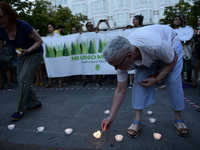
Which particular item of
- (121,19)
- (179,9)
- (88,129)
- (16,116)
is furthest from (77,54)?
(121,19)

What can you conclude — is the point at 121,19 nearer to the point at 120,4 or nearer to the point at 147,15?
the point at 120,4

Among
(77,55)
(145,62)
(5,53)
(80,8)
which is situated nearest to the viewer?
(145,62)

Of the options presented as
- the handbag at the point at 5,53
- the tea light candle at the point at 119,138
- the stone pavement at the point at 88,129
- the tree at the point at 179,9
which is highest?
the tree at the point at 179,9

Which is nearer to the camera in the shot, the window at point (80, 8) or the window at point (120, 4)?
the window at point (120, 4)

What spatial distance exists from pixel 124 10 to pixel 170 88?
31.8 metres

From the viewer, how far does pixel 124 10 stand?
31219 mm

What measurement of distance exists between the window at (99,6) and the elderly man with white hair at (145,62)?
32.6 metres

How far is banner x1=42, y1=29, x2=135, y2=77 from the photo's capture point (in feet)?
19.4

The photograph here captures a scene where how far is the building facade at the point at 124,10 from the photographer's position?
31.0m

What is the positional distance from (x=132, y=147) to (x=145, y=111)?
1.27 meters

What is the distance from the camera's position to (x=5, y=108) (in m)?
3.75

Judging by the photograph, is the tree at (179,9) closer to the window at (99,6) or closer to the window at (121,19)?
the window at (121,19)

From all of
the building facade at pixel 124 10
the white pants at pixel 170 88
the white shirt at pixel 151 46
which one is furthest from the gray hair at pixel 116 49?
the building facade at pixel 124 10

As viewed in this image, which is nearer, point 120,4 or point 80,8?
point 120,4
